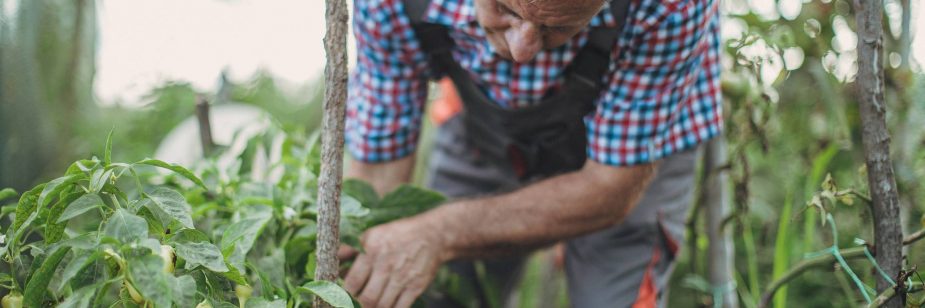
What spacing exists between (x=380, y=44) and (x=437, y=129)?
24.8 inches

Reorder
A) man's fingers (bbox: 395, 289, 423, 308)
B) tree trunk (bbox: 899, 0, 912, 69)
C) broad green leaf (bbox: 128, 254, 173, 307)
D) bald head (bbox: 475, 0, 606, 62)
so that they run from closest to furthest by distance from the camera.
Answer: broad green leaf (bbox: 128, 254, 173, 307), bald head (bbox: 475, 0, 606, 62), man's fingers (bbox: 395, 289, 423, 308), tree trunk (bbox: 899, 0, 912, 69)

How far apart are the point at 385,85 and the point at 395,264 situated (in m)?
0.40

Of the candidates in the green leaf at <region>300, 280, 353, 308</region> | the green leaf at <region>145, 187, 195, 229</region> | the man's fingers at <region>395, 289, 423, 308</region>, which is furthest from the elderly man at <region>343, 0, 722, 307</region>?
the green leaf at <region>145, 187, 195, 229</region>

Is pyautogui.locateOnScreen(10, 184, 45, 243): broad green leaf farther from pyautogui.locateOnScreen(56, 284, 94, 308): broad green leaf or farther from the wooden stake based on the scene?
the wooden stake

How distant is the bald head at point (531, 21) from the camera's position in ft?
3.12

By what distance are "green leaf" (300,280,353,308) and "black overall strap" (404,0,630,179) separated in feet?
1.72

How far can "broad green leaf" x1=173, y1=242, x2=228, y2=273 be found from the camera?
0.78 m

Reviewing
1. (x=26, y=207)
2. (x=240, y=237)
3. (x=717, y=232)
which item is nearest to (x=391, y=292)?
(x=240, y=237)

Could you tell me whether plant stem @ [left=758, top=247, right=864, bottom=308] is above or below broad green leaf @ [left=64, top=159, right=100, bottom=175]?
below

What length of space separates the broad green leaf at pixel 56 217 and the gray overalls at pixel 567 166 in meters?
0.61

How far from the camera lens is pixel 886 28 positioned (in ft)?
5.12

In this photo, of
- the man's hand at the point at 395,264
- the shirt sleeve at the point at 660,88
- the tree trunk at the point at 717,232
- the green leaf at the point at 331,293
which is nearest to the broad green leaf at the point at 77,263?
the green leaf at the point at 331,293

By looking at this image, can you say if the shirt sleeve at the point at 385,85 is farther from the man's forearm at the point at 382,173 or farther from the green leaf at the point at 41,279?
the green leaf at the point at 41,279

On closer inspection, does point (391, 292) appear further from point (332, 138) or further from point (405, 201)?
point (332, 138)
